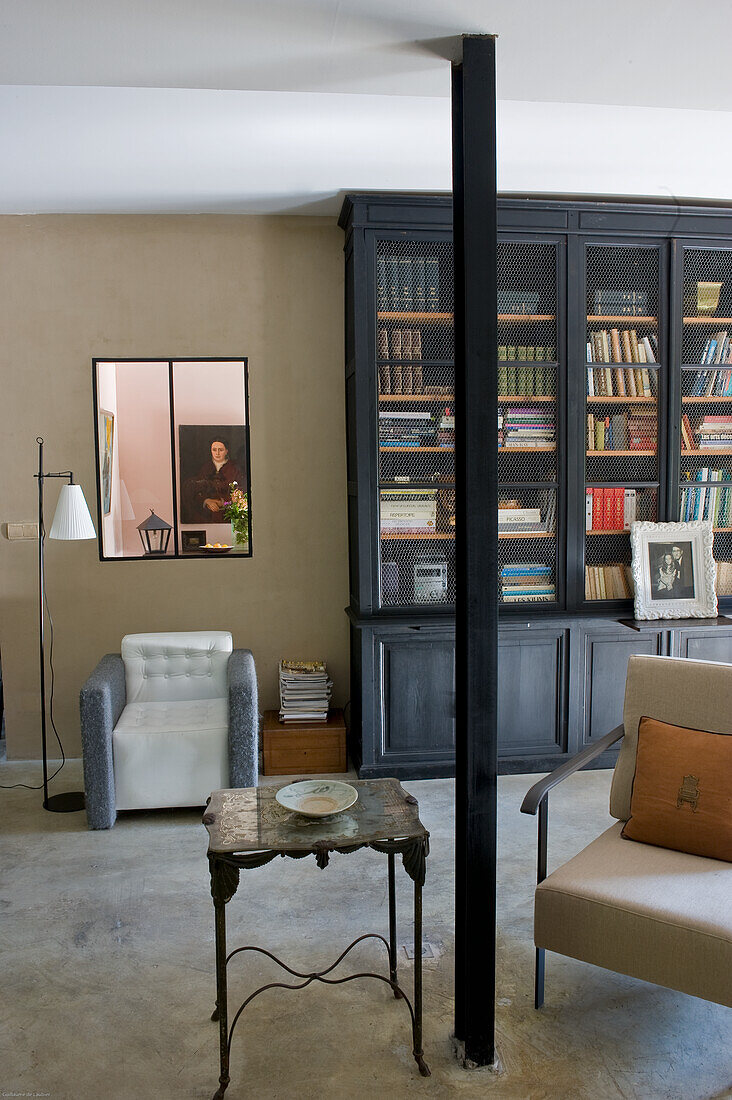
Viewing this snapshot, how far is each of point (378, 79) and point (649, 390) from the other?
2555 mm

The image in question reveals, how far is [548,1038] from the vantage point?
2400mm

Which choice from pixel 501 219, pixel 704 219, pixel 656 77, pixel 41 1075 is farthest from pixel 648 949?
pixel 704 219

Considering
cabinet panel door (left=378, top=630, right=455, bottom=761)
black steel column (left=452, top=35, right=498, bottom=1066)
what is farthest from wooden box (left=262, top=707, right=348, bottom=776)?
black steel column (left=452, top=35, right=498, bottom=1066)

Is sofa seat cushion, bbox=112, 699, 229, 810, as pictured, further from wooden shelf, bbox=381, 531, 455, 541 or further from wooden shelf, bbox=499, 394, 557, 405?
wooden shelf, bbox=499, 394, 557, 405

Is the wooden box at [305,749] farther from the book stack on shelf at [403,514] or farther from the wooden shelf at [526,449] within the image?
the wooden shelf at [526,449]

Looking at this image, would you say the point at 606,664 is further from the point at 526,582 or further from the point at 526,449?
the point at 526,449

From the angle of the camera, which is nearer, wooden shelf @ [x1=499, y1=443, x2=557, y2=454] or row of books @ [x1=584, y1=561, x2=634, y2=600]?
wooden shelf @ [x1=499, y1=443, x2=557, y2=454]

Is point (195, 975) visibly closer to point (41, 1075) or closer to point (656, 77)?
point (41, 1075)

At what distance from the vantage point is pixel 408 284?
4.30 metres

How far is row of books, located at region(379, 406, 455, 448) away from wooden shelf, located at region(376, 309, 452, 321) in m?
0.45

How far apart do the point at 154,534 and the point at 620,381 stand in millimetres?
2862

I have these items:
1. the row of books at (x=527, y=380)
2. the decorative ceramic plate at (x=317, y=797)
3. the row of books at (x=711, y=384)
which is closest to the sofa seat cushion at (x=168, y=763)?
the decorative ceramic plate at (x=317, y=797)

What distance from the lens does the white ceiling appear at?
2.13m

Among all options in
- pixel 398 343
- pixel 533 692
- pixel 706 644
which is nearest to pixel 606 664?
pixel 533 692
